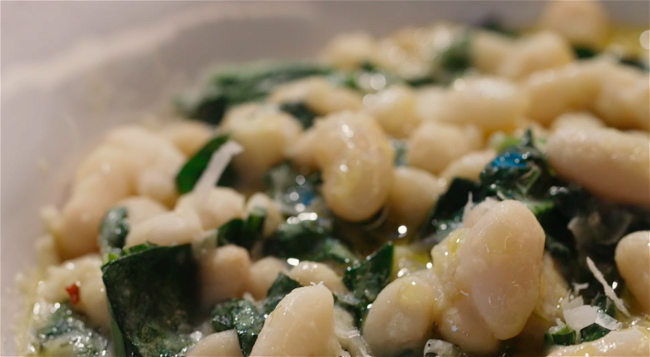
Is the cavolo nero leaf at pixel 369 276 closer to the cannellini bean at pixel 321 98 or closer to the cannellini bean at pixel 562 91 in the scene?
the cannellini bean at pixel 321 98

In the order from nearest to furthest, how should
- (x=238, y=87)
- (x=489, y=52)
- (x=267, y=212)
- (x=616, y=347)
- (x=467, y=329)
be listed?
1. (x=616, y=347)
2. (x=467, y=329)
3. (x=267, y=212)
4. (x=238, y=87)
5. (x=489, y=52)

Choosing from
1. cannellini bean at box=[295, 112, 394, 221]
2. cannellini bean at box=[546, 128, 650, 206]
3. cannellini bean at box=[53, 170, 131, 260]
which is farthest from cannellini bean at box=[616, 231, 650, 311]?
cannellini bean at box=[53, 170, 131, 260]

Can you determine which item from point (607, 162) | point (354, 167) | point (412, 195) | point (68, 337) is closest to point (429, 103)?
point (412, 195)

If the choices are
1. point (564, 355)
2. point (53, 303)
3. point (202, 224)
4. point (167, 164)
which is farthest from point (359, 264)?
point (53, 303)

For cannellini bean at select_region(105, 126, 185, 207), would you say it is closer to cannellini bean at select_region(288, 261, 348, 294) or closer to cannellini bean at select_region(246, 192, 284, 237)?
cannellini bean at select_region(246, 192, 284, 237)

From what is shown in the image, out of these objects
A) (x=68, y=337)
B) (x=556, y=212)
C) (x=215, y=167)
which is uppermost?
(x=215, y=167)

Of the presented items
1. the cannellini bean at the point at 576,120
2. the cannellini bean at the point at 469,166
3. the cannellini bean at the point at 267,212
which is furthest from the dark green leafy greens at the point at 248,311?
the cannellini bean at the point at 576,120

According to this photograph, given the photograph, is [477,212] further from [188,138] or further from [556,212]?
[188,138]
